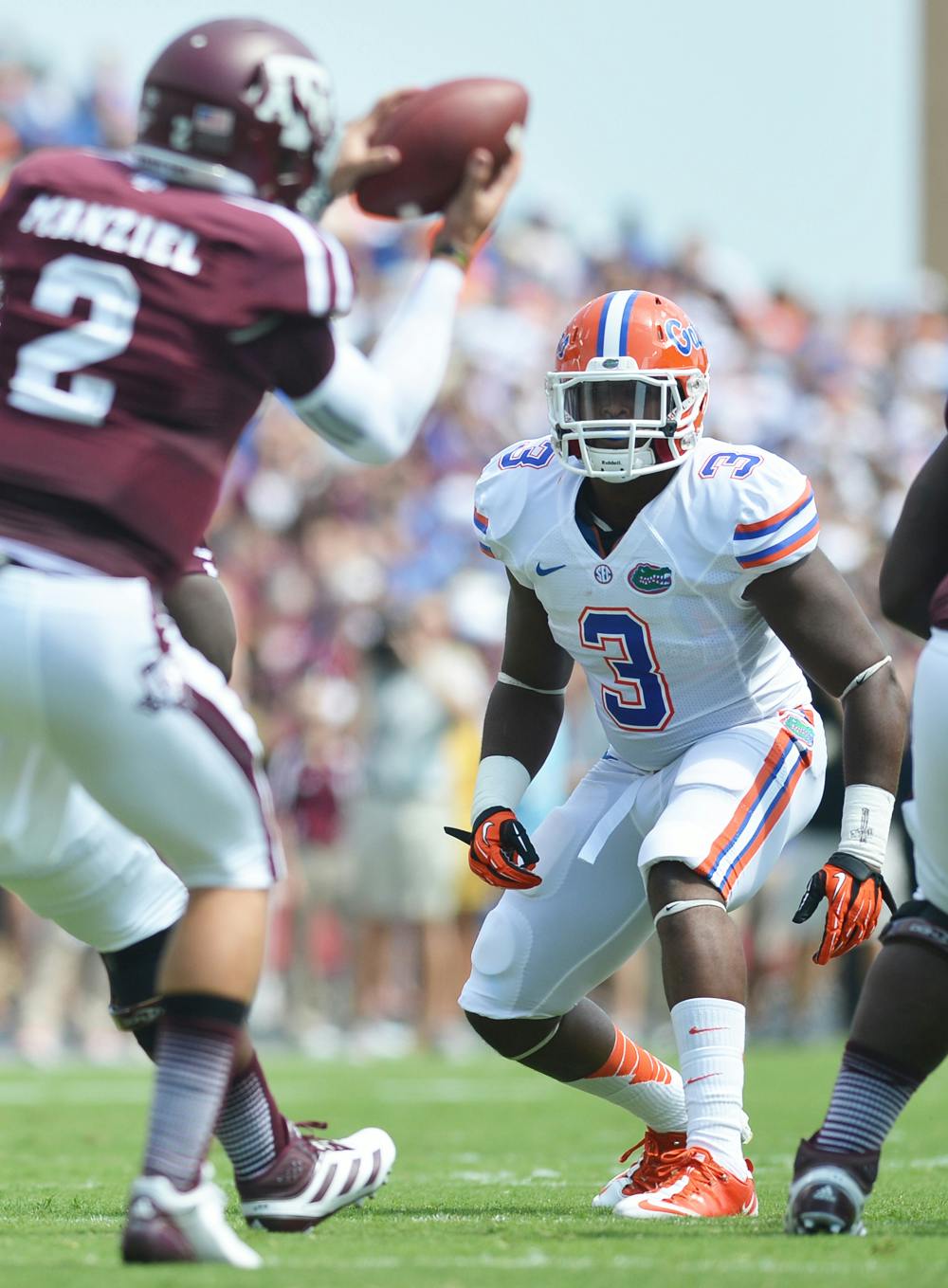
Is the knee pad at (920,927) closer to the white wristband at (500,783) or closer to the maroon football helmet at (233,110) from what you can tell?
the white wristband at (500,783)

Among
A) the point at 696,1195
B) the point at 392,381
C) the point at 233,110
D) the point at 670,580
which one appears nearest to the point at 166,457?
the point at 392,381

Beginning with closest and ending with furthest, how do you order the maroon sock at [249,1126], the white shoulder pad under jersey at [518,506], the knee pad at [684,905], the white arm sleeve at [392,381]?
the white arm sleeve at [392,381] → the maroon sock at [249,1126] → the knee pad at [684,905] → the white shoulder pad under jersey at [518,506]

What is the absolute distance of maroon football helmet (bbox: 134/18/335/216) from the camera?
3.23m

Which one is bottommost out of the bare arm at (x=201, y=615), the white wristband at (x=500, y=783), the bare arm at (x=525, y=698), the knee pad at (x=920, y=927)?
the white wristband at (x=500, y=783)

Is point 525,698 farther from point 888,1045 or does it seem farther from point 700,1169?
point 888,1045

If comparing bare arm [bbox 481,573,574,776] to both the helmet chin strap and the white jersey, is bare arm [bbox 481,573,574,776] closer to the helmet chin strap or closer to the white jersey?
the white jersey

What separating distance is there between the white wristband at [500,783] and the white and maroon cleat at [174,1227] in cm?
150

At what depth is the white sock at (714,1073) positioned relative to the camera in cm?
398

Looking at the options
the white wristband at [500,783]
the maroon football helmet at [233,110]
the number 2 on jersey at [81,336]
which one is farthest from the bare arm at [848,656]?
the number 2 on jersey at [81,336]

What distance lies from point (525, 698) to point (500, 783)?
227 millimetres

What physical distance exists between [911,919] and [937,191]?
28.1 meters

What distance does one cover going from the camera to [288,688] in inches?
428

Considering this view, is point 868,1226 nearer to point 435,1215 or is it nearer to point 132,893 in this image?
point 435,1215

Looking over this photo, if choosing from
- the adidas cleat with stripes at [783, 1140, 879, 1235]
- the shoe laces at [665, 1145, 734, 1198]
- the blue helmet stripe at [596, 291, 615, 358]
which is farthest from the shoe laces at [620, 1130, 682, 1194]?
the blue helmet stripe at [596, 291, 615, 358]
